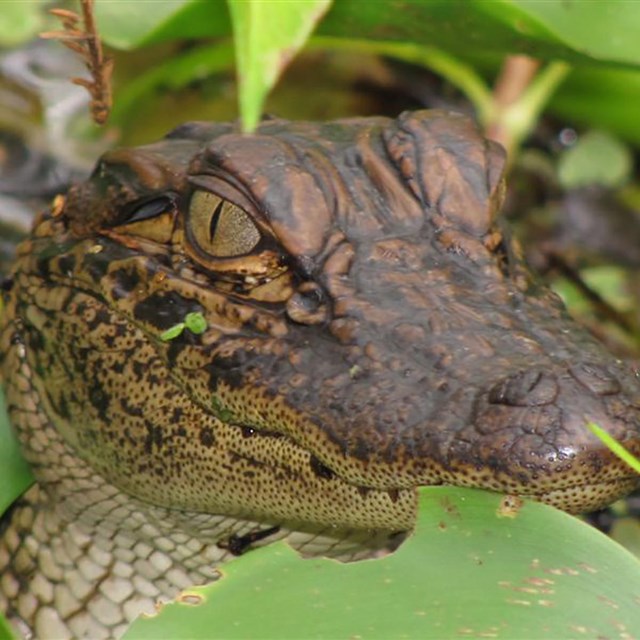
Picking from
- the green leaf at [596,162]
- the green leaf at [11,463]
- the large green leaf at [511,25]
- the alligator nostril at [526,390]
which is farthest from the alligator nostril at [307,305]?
the green leaf at [596,162]

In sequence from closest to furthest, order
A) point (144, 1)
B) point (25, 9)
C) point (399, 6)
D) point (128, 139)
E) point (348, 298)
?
point (348, 298) < point (399, 6) < point (144, 1) < point (25, 9) < point (128, 139)

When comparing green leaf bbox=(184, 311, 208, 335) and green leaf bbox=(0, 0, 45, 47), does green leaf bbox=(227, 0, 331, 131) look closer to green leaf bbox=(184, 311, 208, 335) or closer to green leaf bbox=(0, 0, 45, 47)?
green leaf bbox=(184, 311, 208, 335)

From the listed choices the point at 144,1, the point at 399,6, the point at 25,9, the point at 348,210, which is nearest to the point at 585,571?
the point at 348,210

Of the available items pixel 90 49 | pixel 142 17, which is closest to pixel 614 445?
pixel 90 49

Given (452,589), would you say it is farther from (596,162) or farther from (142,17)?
(596,162)

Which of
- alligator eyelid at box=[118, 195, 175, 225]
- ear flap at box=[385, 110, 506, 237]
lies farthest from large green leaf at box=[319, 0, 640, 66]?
alligator eyelid at box=[118, 195, 175, 225]

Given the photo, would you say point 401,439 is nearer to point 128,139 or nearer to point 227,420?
point 227,420
